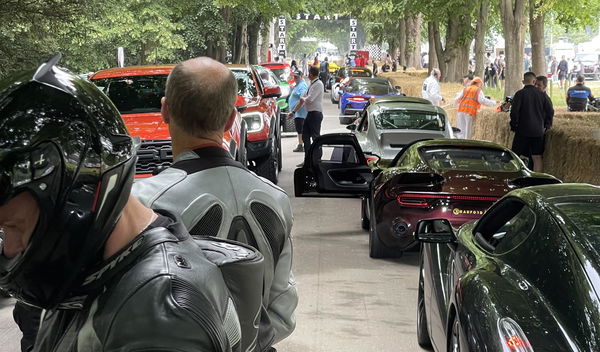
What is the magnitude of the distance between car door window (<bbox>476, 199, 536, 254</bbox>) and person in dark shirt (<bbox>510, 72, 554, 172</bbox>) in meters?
11.0

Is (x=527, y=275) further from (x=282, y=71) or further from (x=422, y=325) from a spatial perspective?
(x=282, y=71)

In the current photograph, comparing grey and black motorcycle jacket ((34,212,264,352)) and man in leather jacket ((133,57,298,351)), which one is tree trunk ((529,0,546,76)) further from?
grey and black motorcycle jacket ((34,212,264,352))

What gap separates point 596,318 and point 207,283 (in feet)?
8.49

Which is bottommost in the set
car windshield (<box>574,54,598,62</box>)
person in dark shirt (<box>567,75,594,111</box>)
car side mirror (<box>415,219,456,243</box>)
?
car windshield (<box>574,54,598,62</box>)

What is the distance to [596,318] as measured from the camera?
3965 mm

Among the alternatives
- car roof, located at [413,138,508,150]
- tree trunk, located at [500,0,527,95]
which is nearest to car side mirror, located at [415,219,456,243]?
car roof, located at [413,138,508,150]

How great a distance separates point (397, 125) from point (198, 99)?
1301 cm

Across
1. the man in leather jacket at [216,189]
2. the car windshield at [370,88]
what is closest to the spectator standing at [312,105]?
the car windshield at [370,88]

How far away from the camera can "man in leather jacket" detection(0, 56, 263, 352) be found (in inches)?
64.5

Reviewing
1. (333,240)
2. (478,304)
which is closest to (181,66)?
Answer: (478,304)

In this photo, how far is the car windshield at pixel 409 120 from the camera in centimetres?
1616

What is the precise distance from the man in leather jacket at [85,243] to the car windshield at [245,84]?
1488 centimetres

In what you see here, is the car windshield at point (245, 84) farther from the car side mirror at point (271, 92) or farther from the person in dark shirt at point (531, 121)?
the person in dark shirt at point (531, 121)

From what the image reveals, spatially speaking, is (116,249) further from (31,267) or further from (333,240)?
(333,240)
